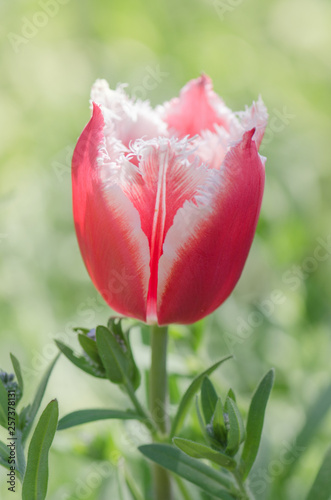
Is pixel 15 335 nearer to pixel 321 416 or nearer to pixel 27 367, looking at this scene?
pixel 27 367

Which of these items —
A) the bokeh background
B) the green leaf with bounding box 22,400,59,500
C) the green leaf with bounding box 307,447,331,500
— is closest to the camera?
the green leaf with bounding box 22,400,59,500

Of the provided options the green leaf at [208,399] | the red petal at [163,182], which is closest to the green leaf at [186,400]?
the green leaf at [208,399]

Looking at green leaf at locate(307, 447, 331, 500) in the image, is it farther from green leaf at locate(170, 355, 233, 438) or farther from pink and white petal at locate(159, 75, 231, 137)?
pink and white petal at locate(159, 75, 231, 137)

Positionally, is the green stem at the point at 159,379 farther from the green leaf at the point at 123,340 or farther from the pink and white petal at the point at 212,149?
the pink and white petal at the point at 212,149

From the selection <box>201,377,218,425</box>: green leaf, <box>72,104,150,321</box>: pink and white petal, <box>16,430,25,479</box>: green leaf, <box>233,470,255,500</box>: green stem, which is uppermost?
<box>72,104,150,321</box>: pink and white petal

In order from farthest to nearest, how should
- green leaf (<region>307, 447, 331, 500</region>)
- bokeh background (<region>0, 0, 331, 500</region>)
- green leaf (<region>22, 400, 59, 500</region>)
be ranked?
bokeh background (<region>0, 0, 331, 500</region>)
green leaf (<region>307, 447, 331, 500</region>)
green leaf (<region>22, 400, 59, 500</region>)

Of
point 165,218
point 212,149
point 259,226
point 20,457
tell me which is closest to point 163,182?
point 165,218

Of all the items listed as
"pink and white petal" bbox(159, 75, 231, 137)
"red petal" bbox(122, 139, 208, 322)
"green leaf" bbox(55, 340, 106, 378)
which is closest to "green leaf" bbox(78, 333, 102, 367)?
"green leaf" bbox(55, 340, 106, 378)
